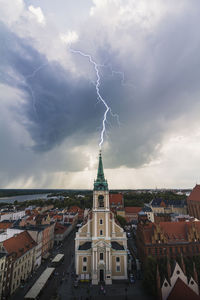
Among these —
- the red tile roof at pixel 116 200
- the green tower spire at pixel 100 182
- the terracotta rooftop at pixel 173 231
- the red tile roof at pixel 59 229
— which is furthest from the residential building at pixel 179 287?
the red tile roof at pixel 116 200

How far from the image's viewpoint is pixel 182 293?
83.2 ft

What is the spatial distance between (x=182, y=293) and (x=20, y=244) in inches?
1367

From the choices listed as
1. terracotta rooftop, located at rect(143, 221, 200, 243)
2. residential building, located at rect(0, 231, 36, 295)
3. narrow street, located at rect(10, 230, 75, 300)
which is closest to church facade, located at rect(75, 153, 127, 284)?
narrow street, located at rect(10, 230, 75, 300)

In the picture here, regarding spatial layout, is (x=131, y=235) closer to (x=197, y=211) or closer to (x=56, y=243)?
(x=56, y=243)

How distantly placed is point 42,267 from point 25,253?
31.0 ft

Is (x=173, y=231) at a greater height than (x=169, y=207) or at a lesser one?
lesser

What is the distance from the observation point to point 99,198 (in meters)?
42.9

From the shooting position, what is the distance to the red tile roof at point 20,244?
118 feet

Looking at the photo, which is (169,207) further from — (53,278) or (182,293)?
(182,293)

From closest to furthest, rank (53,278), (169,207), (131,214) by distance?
(53,278) < (131,214) < (169,207)

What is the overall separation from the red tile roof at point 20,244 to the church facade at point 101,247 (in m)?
12.6

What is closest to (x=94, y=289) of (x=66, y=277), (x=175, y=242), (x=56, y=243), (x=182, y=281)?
(x=66, y=277)

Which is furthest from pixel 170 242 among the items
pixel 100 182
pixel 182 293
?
pixel 100 182

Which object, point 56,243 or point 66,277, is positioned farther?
point 56,243
